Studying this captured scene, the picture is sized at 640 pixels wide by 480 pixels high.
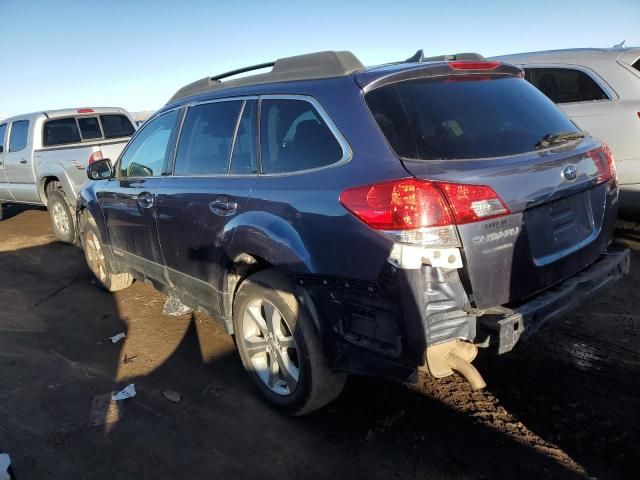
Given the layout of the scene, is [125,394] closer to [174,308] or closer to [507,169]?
[174,308]

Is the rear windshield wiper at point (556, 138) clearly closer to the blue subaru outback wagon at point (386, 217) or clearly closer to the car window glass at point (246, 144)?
the blue subaru outback wagon at point (386, 217)

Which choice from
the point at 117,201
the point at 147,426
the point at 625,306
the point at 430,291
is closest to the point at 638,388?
the point at 625,306

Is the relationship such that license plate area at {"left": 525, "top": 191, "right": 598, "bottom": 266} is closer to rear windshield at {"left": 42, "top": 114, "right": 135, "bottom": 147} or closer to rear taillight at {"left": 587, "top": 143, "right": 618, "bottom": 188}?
rear taillight at {"left": 587, "top": 143, "right": 618, "bottom": 188}

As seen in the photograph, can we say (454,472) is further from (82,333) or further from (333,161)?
(82,333)

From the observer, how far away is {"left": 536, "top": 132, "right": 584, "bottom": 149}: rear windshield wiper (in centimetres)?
271

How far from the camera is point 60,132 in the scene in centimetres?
805

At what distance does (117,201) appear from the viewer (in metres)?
4.52

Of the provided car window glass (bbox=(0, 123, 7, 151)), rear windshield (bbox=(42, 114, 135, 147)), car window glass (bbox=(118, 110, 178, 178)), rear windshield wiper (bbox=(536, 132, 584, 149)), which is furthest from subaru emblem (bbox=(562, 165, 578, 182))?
car window glass (bbox=(0, 123, 7, 151))

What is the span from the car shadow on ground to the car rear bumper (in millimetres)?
659

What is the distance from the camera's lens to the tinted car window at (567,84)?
18.3 feet

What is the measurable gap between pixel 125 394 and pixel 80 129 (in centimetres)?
605

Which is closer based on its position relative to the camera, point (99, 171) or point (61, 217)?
point (99, 171)

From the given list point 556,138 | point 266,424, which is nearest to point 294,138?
point 556,138

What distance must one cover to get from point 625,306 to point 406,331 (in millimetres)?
2814
